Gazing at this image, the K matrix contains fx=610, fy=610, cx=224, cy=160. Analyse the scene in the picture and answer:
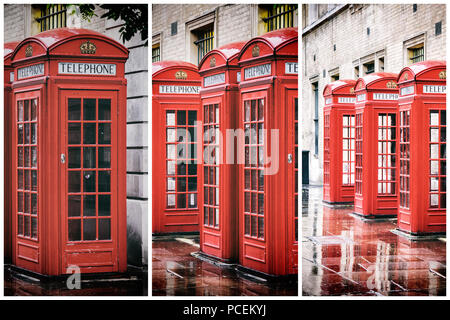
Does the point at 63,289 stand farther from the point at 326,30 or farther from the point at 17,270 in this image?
the point at 326,30

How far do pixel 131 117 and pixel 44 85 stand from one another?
0.87 m

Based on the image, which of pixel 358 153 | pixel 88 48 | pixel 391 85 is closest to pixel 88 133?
pixel 88 48

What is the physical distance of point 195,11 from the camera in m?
5.73

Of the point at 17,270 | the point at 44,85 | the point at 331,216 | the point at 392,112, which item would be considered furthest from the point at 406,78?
the point at 17,270

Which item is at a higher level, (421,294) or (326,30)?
(326,30)

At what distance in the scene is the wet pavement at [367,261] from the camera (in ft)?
18.3

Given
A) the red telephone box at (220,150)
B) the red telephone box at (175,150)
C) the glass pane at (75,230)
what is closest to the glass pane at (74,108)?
the glass pane at (75,230)

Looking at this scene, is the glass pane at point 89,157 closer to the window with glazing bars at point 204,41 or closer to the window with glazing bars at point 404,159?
the window with glazing bars at point 204,41

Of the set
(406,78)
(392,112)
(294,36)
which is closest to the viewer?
(294,36)

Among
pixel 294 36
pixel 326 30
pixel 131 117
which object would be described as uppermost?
pixel 326 30

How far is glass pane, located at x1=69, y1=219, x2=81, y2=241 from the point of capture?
5527 mm

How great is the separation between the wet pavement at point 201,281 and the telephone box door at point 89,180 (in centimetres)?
52

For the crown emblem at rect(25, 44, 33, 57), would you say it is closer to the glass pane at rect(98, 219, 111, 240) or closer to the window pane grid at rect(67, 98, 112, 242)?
the window pane grid at rect(67, 98, 112, 242)

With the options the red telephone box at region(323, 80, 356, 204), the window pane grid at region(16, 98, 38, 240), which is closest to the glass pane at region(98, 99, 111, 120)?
the window pane grid at region(16, 98, 38, 240)
